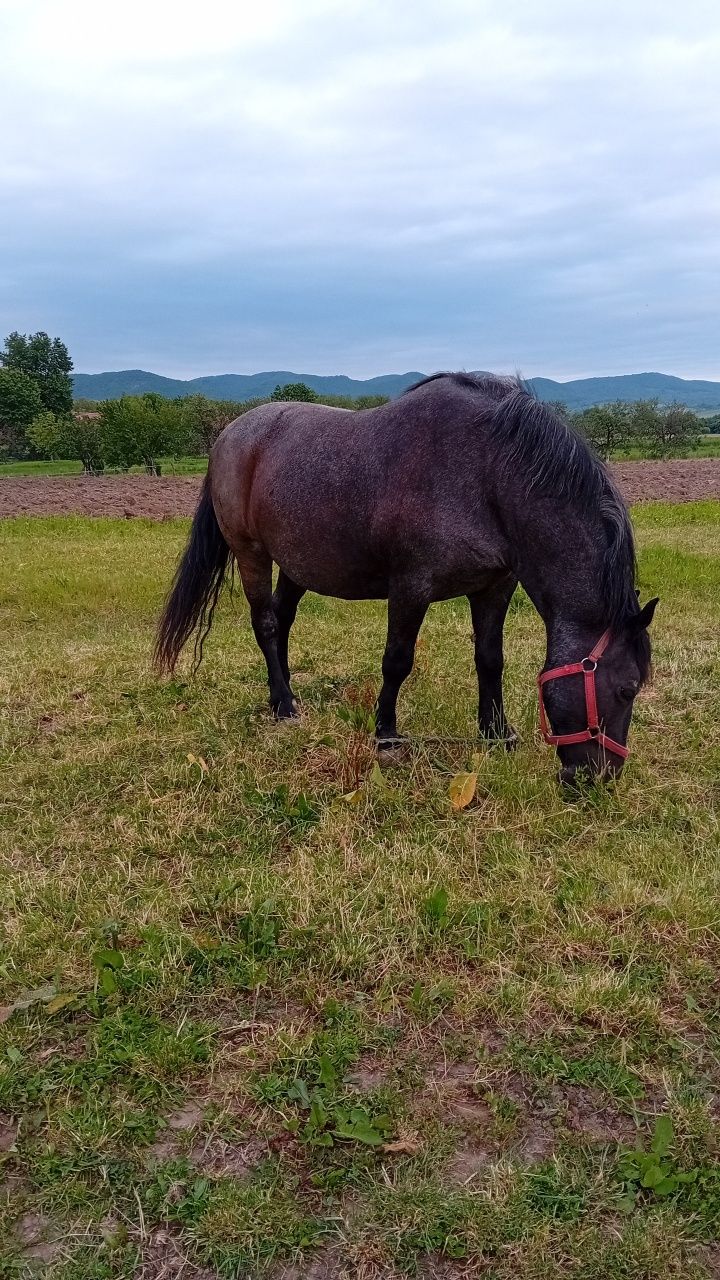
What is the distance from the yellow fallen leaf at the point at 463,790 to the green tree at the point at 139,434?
136 feet

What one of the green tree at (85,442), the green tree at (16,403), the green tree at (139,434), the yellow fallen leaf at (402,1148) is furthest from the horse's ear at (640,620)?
the green tree at (16,403)

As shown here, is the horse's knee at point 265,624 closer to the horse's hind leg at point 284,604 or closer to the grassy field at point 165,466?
the horse's hind leg at point 284,604

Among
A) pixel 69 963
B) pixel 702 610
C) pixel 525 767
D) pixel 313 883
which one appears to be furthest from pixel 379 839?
pixel 702 610

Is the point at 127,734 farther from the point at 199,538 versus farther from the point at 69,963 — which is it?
the point at 69,963

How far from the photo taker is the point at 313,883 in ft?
9.92

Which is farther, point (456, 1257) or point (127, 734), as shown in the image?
point (127, 734)

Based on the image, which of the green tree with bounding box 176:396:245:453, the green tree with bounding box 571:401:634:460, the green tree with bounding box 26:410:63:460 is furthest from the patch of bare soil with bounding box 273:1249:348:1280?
the green tree with bounding box 26:410:63:460

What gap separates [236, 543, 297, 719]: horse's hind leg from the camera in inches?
194

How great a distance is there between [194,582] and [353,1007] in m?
3.42

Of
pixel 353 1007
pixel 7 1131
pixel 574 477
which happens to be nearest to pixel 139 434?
pixel 574 477

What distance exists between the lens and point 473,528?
3607 millimetres

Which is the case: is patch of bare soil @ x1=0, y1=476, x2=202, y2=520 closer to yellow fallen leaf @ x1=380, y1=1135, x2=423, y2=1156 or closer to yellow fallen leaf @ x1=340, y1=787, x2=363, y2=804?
yellow fallen leaf @ x1=340, y1=787, x2=363, y2=804

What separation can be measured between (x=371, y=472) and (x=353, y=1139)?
2964mm

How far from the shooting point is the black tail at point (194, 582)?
5.17m
